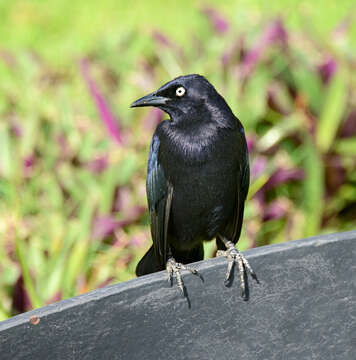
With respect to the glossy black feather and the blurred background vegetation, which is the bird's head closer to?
the glossy black feather

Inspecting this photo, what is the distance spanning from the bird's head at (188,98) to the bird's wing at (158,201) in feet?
0.42

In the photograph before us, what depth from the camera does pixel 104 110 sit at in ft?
11.6

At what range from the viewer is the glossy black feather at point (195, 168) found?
2139mm

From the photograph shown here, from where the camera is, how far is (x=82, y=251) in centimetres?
258

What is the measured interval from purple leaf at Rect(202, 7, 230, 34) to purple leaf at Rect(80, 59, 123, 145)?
117 cm

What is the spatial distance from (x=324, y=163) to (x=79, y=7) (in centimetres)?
416

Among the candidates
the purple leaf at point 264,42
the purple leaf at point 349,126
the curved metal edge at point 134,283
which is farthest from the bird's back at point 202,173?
the purple leaf at point 264,42

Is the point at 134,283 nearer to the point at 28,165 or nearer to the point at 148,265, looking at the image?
the point at 148,265

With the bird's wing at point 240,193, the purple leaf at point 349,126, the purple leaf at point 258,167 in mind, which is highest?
the bird's wing at point 240,193

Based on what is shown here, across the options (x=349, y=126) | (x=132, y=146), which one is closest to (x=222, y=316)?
(x=132, y=146)

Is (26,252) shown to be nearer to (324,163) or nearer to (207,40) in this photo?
(324,163)

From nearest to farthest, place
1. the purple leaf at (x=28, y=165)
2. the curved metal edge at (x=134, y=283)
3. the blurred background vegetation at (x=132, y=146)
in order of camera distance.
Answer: the curved metal edge at (x=134, y=283)
the blurred background vegetation at (x=132, y=146)
the purple leaf at (x=28, y=165)

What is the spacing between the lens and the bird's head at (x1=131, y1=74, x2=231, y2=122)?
7.00 ft

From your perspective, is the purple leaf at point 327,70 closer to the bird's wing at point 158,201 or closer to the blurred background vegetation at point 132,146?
the blurred background vegetation at point 132,146
